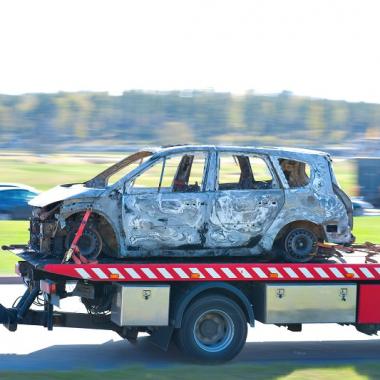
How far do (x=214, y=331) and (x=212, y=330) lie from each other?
0.08ft

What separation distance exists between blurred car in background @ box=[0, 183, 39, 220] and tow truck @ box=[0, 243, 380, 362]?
84.9ft

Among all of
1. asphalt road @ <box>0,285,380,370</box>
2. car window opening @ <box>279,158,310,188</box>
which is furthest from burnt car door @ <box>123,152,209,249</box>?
asphalt road @ <box>0,285,380,370</box>

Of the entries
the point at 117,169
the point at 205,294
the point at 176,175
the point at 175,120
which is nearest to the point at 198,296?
the point at 205,294

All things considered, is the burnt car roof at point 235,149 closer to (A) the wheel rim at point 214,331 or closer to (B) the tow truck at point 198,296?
(B) the tow truck at point 198,296

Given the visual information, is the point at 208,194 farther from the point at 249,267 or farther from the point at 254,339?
the point at 254,339

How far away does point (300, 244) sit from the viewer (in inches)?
445

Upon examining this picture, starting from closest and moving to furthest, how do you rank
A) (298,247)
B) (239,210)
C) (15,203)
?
(239,210) < (298,247) < (15,203)

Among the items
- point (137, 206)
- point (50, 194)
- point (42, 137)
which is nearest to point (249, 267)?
point (137, 206)

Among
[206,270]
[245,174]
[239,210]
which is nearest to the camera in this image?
[206,270]

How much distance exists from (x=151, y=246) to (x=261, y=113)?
172 meters

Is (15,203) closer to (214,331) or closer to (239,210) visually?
(239,210)

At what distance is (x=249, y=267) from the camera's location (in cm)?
1070

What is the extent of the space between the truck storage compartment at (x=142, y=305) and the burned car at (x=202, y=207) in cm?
62

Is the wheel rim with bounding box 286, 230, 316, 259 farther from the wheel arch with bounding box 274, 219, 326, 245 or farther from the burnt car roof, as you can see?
the burnt car roof
